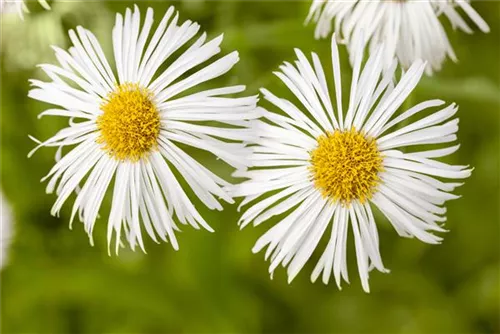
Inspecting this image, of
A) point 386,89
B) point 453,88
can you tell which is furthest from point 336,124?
point 453,88

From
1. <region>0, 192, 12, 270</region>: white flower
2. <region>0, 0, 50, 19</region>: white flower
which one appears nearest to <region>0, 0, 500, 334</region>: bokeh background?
<region>0, 192, 12, 270</region>: white flower

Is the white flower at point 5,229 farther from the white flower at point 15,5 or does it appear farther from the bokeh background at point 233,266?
the white flower at point 15,5

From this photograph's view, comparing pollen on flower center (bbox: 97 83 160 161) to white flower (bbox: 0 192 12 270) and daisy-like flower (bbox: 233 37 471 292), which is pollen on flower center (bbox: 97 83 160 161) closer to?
daisy-like flower (bbox: 233 37 471 292)

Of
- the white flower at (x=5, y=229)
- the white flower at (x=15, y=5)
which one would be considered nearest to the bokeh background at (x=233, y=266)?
the white flower at (x=5, y=229)

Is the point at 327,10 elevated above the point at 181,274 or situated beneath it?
elevated above

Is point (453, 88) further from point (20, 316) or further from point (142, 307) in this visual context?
point (20, 316)

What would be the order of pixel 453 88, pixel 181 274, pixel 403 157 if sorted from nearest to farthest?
pixel 403 157 → pixel 453 88 → pixel 181 274

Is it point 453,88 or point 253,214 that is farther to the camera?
point 453,88

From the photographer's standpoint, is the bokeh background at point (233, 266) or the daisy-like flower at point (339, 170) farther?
the bokeh background at point (233, 266)
